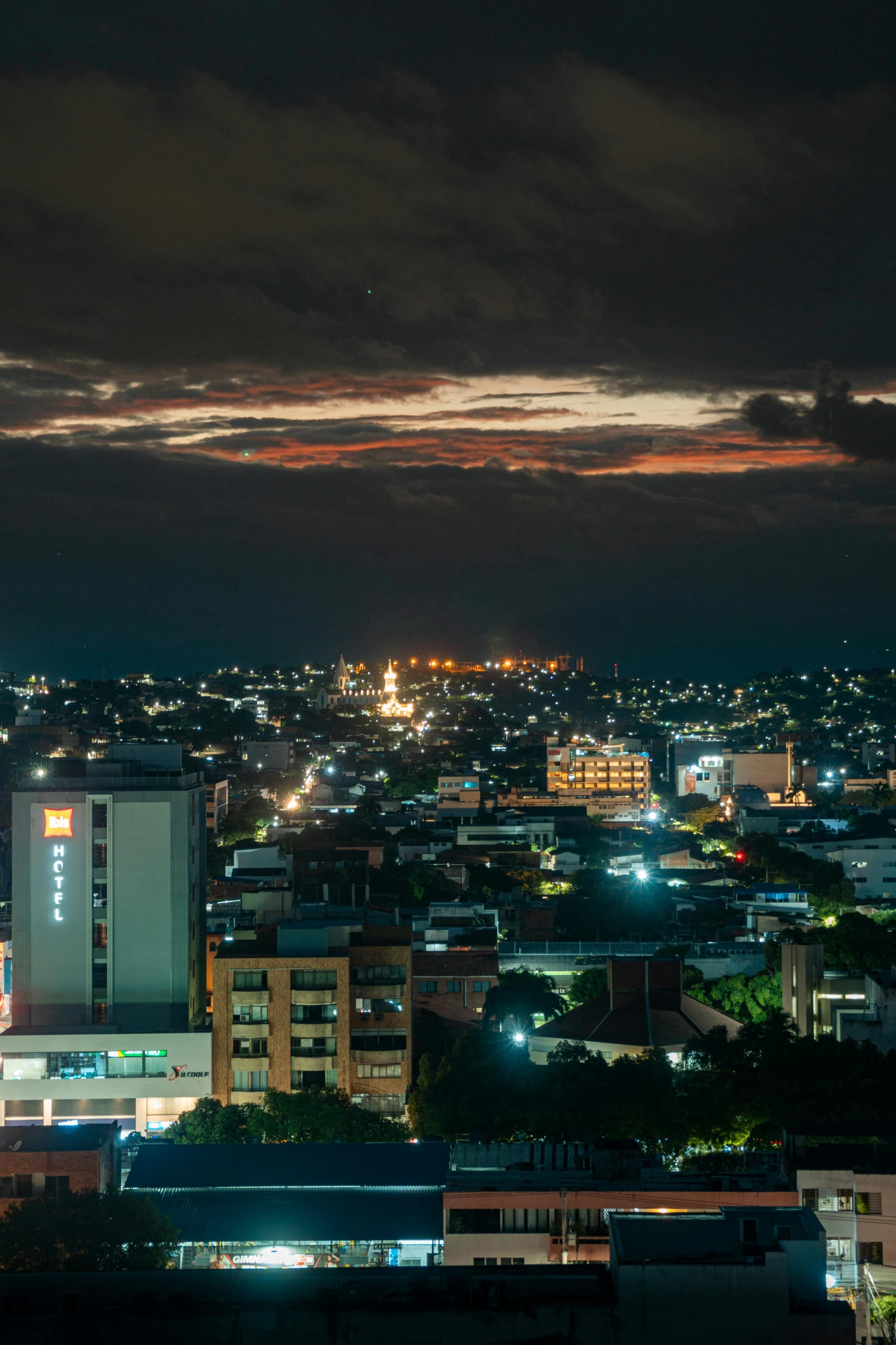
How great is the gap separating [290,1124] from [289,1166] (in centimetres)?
194

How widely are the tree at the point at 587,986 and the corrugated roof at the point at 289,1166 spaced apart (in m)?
8.73

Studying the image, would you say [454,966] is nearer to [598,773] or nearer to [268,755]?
[598,773]

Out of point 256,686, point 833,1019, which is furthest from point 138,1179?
point 256,686

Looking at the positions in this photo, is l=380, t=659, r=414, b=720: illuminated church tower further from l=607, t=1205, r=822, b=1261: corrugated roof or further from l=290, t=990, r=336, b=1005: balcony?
l=607, t=1205, r=822, b=1261: corrugated roof

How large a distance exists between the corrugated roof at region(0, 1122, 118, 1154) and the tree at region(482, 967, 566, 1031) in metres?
7.77

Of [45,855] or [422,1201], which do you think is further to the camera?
[45,855]

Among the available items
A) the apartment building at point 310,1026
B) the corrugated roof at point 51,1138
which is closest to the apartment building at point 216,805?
the apartment building at point 310,1026

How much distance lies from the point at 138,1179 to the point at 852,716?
8795 centimetres

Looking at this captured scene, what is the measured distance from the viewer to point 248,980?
64.1ft

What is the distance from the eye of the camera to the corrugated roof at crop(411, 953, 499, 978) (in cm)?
2342

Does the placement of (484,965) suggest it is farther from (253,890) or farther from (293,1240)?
(293,1240)

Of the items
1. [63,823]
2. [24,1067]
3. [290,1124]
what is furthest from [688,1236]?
[63,823]

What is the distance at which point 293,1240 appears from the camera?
1273 centimetres

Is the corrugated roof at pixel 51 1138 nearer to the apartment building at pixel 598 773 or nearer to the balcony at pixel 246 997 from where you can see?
the balcony at pixel 246 997
